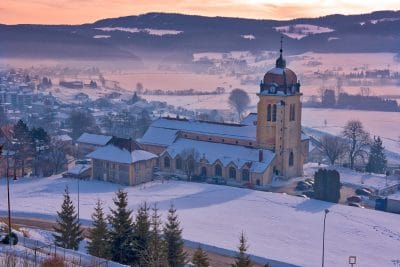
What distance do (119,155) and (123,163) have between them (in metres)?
1.13

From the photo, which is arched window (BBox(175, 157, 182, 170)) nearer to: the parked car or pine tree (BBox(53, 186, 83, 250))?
the parked car

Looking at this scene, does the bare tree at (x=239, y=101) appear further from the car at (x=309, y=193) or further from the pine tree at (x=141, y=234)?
the pine tree at (x=141, y=234)

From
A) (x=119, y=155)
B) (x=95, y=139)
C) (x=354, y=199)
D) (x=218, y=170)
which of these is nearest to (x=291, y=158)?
(x=218, y=170)

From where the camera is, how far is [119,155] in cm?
4256

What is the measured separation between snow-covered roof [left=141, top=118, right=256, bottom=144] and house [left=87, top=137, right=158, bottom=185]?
18.3 feet

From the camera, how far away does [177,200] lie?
37.3 m

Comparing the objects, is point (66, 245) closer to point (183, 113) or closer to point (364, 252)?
point (364, 252)

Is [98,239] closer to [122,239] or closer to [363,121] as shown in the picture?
[122,239]

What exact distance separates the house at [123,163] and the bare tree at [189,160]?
7.62 ft

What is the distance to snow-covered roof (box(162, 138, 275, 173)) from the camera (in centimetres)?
4256

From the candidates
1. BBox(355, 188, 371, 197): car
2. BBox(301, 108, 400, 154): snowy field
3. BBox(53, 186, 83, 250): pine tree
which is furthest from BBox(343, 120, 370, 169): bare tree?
BBox(53, 186, 83, 250): pine tree

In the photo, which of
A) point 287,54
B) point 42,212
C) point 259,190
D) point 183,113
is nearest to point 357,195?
point 259,190

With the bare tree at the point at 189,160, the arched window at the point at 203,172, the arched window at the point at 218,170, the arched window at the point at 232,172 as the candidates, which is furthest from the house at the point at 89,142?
the arched window at the point at 232,172

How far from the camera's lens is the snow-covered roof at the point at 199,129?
46041 mm
